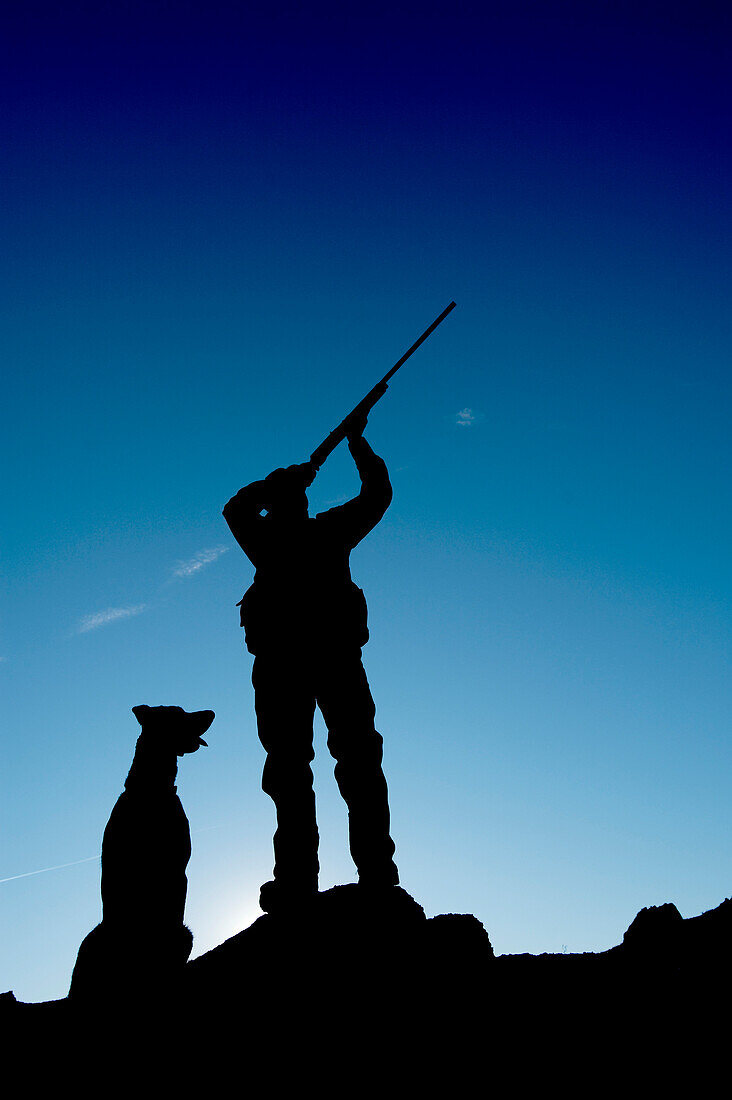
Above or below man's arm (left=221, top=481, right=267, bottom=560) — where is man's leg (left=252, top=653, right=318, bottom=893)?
below

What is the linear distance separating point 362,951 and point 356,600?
8.94 feet

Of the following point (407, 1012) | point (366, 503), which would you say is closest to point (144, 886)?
point (407, 1012)

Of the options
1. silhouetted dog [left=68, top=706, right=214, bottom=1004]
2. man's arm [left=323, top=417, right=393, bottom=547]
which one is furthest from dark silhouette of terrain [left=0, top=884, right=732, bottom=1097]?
man's arm [left=323, top=417, right=393, bottom=547]

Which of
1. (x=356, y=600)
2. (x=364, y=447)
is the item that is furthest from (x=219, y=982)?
(x=364, y=447)

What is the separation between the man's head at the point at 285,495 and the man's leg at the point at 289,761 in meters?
1.34

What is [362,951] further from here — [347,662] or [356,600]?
[356,600]

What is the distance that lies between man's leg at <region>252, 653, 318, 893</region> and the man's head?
1337 mm

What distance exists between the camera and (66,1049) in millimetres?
4441

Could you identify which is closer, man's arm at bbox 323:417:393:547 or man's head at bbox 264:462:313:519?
man's arm at bbox 323:417:393:547

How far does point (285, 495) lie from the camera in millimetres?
6719

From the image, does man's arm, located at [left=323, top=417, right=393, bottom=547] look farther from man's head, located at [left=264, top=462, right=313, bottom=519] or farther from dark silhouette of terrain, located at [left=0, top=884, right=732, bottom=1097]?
dark silhouette of terrain, located at [left=0, top=884, right=732, bottom=1097]

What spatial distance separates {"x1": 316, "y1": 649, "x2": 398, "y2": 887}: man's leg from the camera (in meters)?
5.60

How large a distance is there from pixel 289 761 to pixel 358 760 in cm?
56

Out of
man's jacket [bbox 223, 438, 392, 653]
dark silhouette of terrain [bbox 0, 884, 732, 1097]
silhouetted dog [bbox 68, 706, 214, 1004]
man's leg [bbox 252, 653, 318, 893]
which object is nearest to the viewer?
dark silhouette of terrain [bbox 0, 884, 732, 1097]
